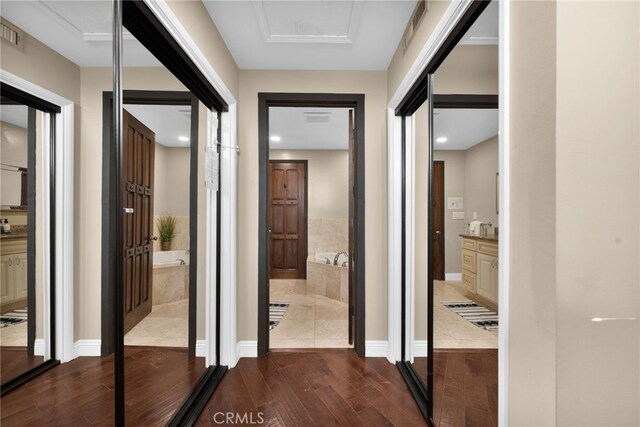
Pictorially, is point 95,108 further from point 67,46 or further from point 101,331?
point 101,331

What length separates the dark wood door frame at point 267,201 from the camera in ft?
8.55

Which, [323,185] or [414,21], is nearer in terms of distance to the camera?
[414,21]

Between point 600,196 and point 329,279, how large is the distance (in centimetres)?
408

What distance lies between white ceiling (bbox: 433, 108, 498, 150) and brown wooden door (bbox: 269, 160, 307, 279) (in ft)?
14.3

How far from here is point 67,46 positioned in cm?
86

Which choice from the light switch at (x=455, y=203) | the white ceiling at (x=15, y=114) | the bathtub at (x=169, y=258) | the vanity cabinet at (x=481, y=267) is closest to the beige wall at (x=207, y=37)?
the white ceiling at (x=15, y=114)

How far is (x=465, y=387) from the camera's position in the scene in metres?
1.44

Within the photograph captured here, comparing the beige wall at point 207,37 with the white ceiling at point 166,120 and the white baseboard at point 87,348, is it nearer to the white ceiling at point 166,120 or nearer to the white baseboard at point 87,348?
the white ceiling at point 166,120

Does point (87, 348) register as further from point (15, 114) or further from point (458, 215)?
point (458, 215)

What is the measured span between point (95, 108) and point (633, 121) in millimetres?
1623

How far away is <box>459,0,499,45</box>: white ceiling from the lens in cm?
113

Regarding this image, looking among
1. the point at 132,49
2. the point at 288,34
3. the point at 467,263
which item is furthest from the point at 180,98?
the point at 467,263

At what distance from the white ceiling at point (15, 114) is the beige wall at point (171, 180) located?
0.79m

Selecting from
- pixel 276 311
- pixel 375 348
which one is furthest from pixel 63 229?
pixel 276 311
